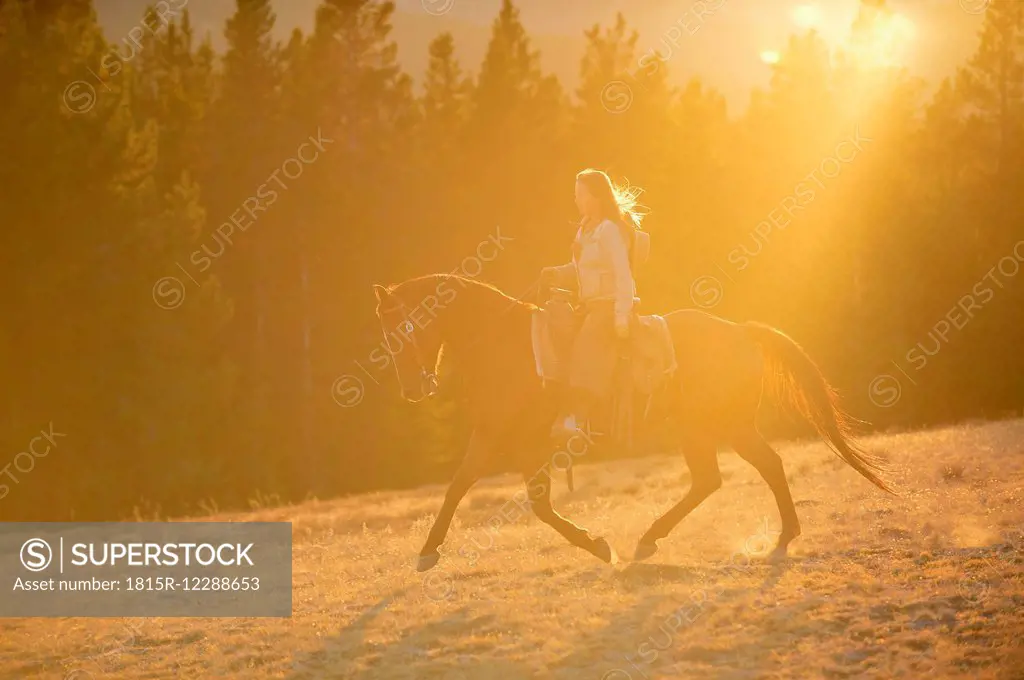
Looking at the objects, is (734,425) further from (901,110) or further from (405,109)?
(901,110)

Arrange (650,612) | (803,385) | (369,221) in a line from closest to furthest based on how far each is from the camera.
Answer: (650,612) < (803,385) < (369,221)

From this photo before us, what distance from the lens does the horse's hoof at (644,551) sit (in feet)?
32.6

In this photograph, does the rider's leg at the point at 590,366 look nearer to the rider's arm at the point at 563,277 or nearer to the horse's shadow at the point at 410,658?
the rider's arm at the point at 563,277

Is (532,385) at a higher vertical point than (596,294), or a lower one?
lower

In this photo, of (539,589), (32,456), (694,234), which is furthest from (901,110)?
(539,589)

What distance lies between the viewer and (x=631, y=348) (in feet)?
30.0

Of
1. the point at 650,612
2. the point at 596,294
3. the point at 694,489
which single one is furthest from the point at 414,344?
the point at 650,612

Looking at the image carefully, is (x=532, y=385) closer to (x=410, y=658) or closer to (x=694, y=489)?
(x=694, y=489)

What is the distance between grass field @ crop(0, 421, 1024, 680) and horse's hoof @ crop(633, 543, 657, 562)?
23cm

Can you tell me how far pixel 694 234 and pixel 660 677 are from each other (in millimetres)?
33359

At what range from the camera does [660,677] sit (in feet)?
22.0

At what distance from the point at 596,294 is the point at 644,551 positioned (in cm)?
276

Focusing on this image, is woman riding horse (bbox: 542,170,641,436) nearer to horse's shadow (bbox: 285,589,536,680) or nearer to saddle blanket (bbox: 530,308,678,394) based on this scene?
saddle blanket (bbox: 530,308,678,394)

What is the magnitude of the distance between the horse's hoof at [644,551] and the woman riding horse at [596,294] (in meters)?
1.71
